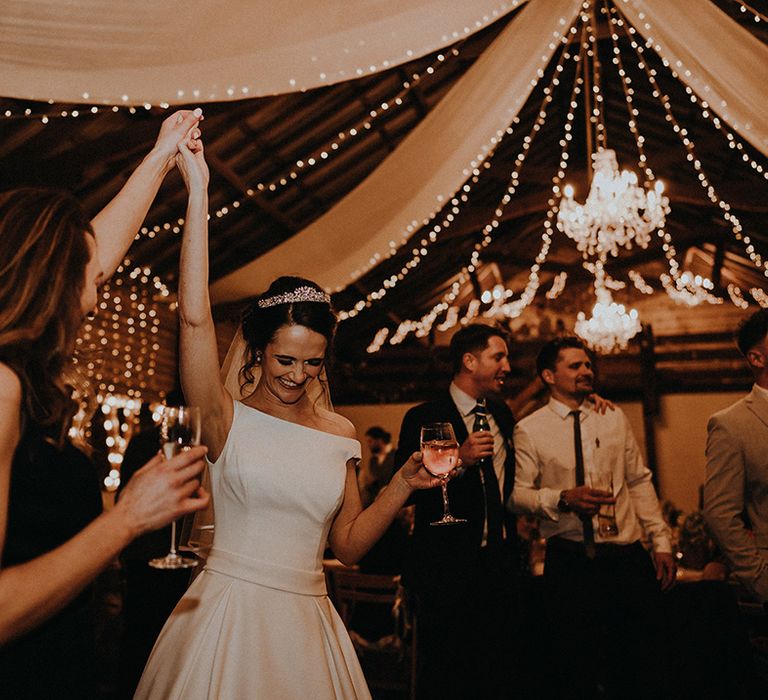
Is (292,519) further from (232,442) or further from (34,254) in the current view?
(34,254)

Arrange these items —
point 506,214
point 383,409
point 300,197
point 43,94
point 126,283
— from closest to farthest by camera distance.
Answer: point 43,94, point 126,283, point 300,197, point 506,214, point 383,409

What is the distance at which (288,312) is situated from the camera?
1.86 metres

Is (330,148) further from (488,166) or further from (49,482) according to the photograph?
(49,482)

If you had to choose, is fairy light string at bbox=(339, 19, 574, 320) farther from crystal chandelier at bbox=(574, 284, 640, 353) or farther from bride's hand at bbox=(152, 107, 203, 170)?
bride's hand at bbox=(152, 107, 203, 170)

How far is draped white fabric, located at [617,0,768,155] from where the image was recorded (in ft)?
7.88

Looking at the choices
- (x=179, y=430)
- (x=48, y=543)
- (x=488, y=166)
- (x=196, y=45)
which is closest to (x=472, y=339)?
(x=196, y=45)

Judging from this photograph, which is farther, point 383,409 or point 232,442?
Result: point 383,409

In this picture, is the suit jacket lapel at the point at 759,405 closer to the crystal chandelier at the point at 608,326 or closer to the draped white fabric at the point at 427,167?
the draped white fabric at the point at 427,167

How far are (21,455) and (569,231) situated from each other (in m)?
5.37

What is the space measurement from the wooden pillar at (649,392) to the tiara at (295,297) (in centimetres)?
972

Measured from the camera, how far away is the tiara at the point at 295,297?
6.17 ft

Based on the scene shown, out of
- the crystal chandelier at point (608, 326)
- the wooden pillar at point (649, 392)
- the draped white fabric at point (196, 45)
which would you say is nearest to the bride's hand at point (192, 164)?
the draped white fabric at point (196, 45)

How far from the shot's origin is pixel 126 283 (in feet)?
24.1

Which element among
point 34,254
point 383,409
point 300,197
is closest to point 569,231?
point 300,197
